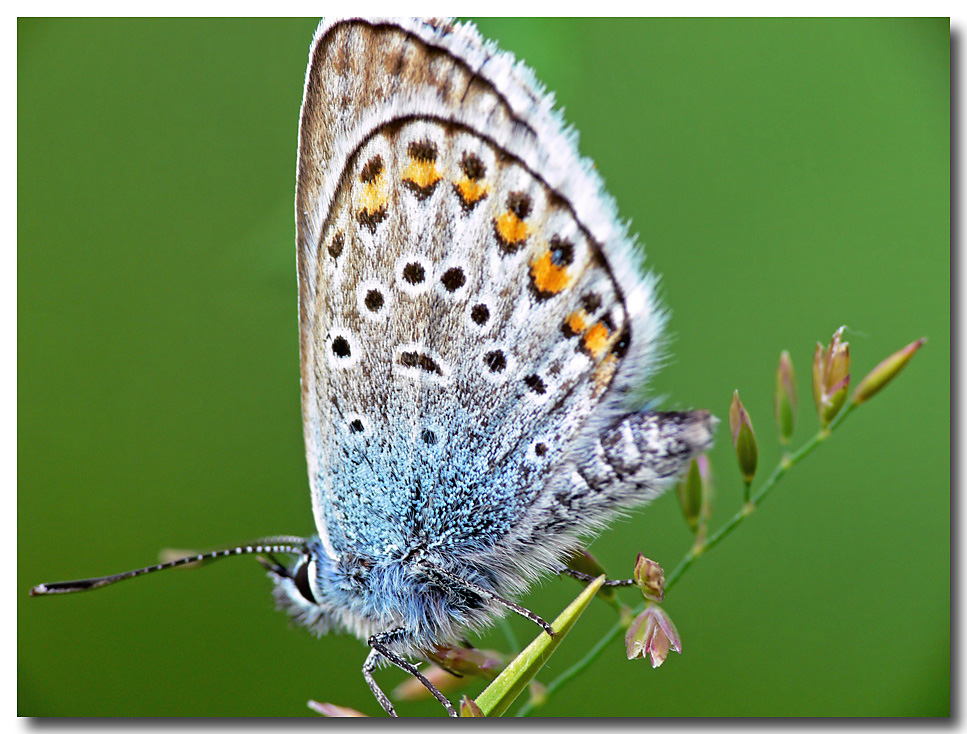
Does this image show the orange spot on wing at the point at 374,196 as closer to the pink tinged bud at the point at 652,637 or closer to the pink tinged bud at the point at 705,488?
the pink tinged bud at the point at 705,488

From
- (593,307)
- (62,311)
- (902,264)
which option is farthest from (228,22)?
(902,264)

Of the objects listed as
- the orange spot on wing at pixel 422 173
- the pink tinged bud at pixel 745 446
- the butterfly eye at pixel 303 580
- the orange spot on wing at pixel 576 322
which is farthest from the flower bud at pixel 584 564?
the orange spot on wing at pixel 422 173

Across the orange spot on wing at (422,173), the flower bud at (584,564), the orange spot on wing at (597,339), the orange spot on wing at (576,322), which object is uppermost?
the orange spot on wing at (422,173)

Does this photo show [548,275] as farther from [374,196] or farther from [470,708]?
[470,708]

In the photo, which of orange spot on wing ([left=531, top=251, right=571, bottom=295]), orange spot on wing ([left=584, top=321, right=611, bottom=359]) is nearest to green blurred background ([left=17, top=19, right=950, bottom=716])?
orange spot on wing ([left=584, top=321, right=611, bottom=359])

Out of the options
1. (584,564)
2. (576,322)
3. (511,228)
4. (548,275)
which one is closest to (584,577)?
(584,564)

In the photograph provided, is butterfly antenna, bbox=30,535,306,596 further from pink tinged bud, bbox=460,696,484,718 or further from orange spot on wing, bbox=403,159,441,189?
orange spot on wing, bbox=403,159,441,189

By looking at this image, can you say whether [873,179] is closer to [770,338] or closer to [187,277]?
[770,338]
